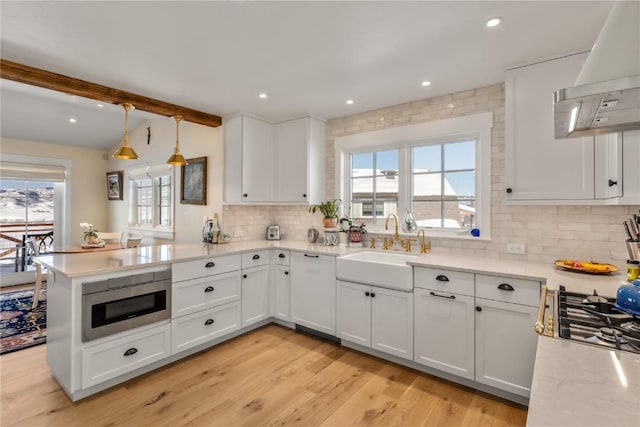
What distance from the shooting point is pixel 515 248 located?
2652 millimetres

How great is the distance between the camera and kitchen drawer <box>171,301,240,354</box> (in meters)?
2.70

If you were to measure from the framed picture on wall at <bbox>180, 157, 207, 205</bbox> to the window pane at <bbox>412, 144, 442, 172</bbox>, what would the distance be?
2.61 metres

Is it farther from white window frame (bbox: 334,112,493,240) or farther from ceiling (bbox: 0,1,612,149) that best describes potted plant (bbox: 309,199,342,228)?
ceiling (bbox: 0,1,612,149)

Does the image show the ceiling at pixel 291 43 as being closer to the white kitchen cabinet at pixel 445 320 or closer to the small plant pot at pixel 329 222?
the small plant pot at pixel 329 222

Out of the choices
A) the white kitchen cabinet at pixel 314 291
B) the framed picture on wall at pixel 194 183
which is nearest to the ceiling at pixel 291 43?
the framed picture on wall at pixel 194 183

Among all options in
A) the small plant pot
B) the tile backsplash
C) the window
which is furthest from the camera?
the window

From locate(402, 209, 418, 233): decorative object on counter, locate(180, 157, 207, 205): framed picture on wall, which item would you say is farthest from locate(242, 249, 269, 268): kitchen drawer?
locate(402, 209, 418, 233): decorative object on counter

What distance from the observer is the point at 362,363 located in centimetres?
275

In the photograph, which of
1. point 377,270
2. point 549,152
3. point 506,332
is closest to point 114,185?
point 377,270

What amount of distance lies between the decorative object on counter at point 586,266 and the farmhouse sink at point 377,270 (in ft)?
3.48

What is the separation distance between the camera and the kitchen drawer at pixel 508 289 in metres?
2.06

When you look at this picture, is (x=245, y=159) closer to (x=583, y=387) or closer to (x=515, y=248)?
(x=515, y=248)

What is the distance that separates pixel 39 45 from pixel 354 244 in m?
3.05

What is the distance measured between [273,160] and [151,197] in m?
2.46
